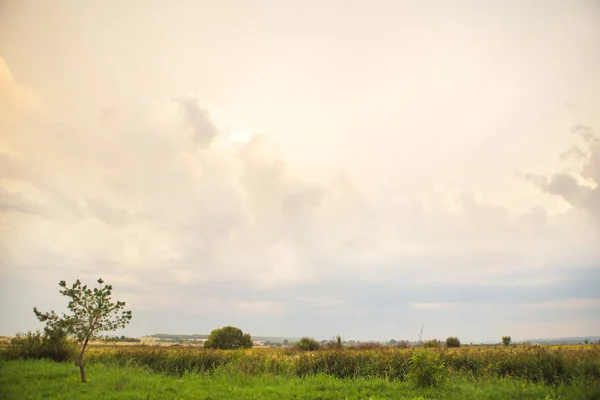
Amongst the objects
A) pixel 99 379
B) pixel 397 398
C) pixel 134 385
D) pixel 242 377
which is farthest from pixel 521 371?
pixel 99 379

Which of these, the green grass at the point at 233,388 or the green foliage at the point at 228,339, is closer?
the green grass at the point at 233,388

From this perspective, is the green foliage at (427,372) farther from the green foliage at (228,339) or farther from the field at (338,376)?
the green foliage at (228,339)

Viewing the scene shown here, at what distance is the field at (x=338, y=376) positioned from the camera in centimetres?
1318

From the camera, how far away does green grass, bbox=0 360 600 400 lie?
1521 cm

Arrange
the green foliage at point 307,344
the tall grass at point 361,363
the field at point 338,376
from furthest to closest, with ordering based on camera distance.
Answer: the green foliage at point 307,344 → the tall grass at point 361,363 → the field at point 338,376

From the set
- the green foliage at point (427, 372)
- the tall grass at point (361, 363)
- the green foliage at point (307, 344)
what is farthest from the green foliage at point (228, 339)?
the green foliage at point (427, 372)

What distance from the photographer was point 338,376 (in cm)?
2308

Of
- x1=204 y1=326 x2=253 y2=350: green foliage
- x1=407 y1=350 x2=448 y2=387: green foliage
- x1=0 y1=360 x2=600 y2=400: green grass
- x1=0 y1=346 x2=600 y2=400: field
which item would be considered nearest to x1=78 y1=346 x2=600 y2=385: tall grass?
x1=0 y1=346 x2=600 y2=400: field

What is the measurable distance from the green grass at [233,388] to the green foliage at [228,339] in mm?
41239

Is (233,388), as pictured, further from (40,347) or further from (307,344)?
(307,344)

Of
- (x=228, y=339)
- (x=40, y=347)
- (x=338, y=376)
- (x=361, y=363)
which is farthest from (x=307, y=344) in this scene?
(x=40, y=347)

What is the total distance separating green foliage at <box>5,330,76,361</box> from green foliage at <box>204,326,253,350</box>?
32.9 metres

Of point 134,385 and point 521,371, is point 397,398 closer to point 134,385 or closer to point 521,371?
point 521,371

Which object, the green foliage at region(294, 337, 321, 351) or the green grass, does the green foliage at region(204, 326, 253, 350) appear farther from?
the green grass
